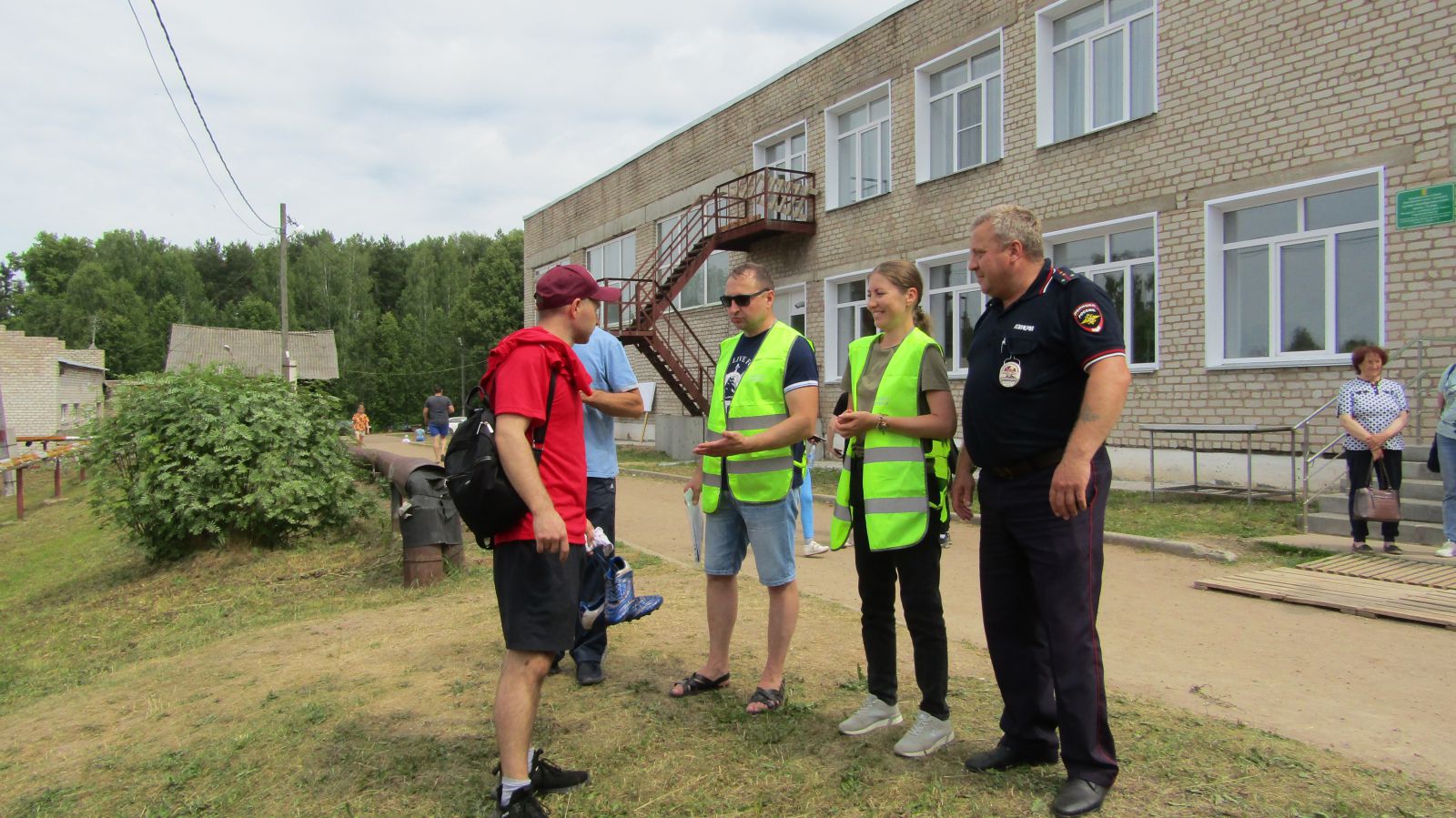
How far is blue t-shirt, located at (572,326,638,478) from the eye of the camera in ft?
15.0

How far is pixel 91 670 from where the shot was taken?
5.62 m

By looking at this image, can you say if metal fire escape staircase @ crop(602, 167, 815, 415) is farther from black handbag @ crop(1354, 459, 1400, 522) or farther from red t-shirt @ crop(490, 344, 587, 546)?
red t-shirt @ crop(490, 344, 587, 546)

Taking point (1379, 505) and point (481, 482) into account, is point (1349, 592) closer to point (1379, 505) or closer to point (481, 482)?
Result: point (1379, 505)

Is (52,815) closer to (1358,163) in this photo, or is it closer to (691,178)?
(1358,163)

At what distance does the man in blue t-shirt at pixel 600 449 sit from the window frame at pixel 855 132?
1344 cm

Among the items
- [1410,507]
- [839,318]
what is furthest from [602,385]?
[839,318]

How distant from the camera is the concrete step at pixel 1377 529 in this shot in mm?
8141

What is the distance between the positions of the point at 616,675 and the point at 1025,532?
90.3 inches

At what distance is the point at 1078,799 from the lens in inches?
113

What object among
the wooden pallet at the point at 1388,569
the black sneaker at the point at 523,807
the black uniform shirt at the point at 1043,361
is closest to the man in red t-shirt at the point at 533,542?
the black sneaker at the point at 523,807

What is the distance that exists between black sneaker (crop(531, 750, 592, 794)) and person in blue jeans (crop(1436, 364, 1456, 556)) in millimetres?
7561

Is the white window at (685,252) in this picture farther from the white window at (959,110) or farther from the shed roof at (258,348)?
the shed roof at (258,348)

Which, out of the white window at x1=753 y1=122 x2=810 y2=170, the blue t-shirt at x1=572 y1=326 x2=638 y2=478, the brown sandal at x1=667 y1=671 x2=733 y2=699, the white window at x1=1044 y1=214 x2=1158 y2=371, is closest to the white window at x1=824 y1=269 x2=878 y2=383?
the white window at x1=753 y1=122 x2=810 y2=170

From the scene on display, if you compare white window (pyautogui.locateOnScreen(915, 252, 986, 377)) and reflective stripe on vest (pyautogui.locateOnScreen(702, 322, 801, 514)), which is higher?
white window (pyautogui.locateOnScreen(915, 252, 986, 377))
